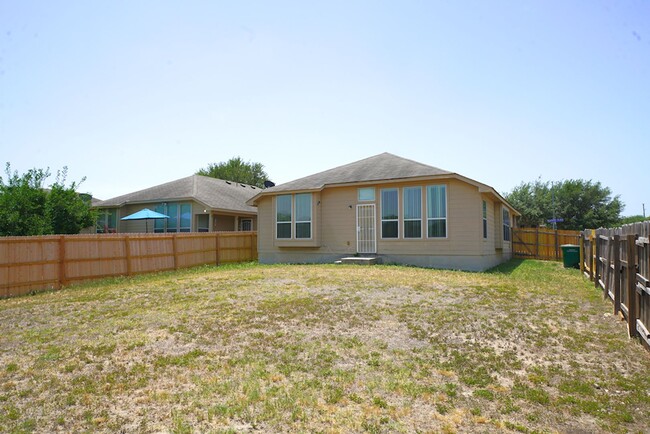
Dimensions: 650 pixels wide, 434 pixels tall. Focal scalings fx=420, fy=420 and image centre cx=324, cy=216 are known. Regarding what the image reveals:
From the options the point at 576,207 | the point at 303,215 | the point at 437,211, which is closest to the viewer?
the point at 437,211

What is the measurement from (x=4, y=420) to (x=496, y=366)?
16.7ft

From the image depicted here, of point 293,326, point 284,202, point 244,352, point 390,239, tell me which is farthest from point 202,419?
point 284,202

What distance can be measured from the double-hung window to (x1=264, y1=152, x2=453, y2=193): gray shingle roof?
48 centimetres

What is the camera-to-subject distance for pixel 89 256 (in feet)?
43.4

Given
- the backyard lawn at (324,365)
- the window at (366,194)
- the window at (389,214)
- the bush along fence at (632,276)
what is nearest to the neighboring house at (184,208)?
the window at (366,194)

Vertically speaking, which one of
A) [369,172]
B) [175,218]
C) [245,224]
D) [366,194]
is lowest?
[245,224]

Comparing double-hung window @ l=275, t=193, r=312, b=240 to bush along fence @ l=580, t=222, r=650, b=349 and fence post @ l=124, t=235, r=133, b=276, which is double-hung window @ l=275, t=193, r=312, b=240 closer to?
fence post @ l=124, t=235, r=133, b=276

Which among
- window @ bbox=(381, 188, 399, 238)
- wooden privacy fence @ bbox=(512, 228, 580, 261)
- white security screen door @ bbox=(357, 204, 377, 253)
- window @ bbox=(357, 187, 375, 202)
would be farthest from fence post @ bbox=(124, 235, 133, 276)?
wooden privacy fence @ bbox=(512, 228, 580, 261)

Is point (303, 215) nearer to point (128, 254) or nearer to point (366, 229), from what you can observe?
point (366, 229)

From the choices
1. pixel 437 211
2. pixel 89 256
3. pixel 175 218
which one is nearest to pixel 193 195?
pixel 175 218

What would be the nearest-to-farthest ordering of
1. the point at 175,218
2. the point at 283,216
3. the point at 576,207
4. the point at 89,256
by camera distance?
1. the point at 89,256
2. the point at 283,216
3. the point at 175,218
4. the point at 576,207

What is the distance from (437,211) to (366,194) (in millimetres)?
2957

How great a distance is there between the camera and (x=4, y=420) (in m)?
3.80

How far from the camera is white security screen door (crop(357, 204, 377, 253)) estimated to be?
16.9 meters
